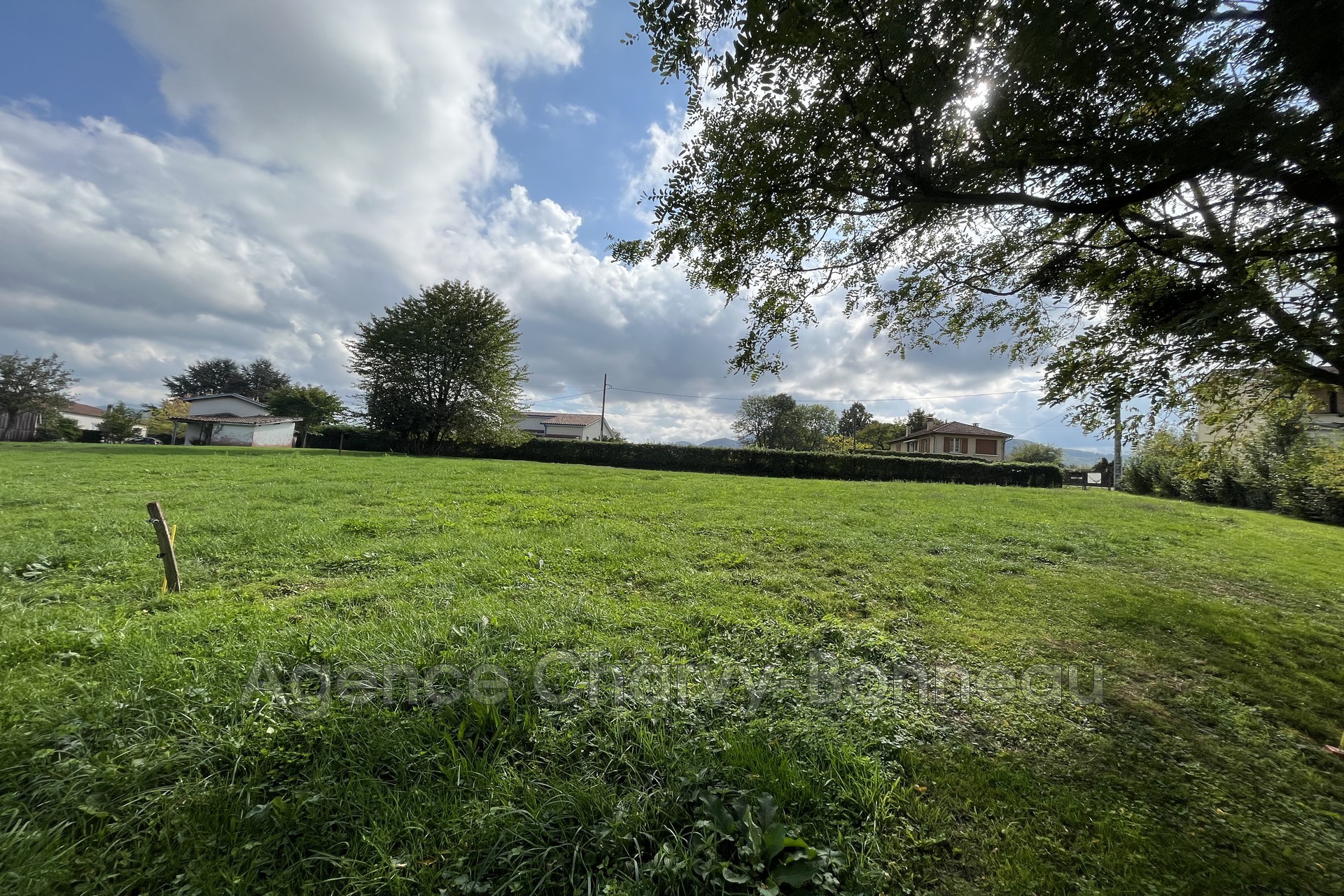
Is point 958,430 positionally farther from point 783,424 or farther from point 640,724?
point 640,724

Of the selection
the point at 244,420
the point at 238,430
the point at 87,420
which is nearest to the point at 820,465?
the point at 244,420

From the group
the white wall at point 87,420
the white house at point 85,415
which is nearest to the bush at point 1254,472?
the white house at point 85,415

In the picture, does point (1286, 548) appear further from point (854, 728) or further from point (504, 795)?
point (504, 795)

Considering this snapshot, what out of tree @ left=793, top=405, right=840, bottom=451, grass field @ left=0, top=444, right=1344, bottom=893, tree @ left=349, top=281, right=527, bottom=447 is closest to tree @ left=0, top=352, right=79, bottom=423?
tree @ left=349, top=281, right=527, bottom=447

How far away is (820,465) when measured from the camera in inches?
→ 901

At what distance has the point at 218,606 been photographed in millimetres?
3678

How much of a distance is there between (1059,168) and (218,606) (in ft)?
22.5

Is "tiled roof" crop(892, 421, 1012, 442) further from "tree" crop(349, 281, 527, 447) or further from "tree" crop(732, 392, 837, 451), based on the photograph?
"tree" crop(349, 281, 527, 447)

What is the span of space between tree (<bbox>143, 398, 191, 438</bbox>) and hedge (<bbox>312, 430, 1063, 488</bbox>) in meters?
30.1

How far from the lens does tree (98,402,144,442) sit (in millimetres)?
36812

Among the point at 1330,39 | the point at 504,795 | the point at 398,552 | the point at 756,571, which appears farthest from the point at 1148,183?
the point at 398,552

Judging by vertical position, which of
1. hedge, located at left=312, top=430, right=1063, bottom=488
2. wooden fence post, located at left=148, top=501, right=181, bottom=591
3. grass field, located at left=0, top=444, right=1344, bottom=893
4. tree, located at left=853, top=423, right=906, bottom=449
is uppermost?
tree, located at left=853, top=423, right=906, bottom=449

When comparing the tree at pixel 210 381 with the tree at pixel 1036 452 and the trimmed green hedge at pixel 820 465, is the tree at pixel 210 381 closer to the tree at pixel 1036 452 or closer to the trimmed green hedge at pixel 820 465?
the trimmed green hedge at pixel 820 465

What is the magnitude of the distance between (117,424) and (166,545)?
51673mm
